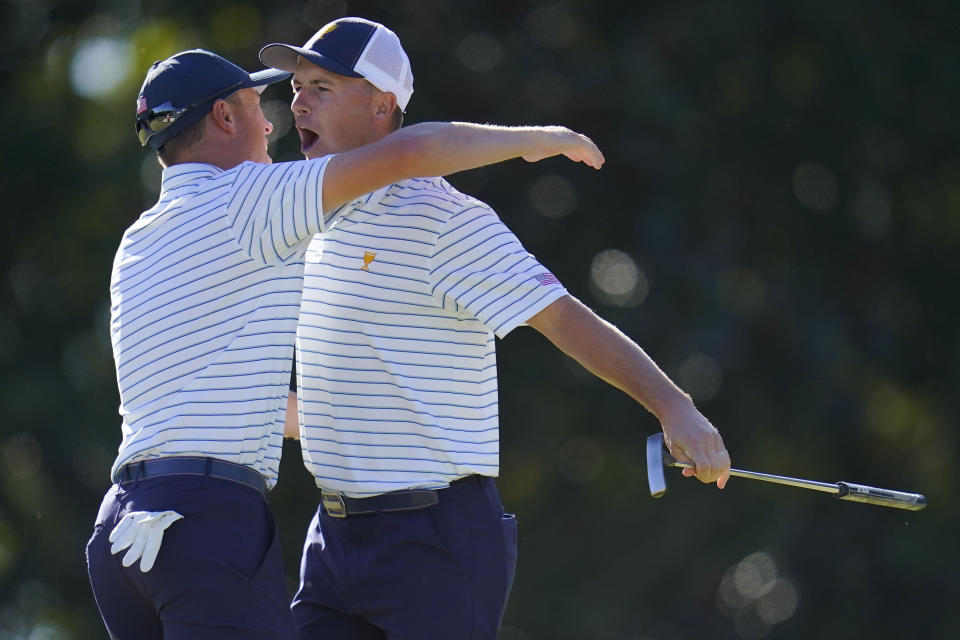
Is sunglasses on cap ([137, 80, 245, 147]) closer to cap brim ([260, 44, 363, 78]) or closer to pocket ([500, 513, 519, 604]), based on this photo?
cap brim ([260, 44, 363, 78])

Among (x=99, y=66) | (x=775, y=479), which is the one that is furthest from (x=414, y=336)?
(x=99, y=66)

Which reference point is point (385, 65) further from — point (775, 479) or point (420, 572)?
point (775, 479)

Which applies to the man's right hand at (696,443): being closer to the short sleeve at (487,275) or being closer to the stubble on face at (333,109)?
the short sleeve at (487,275)

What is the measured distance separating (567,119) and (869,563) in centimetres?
369

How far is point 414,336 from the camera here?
136 inches

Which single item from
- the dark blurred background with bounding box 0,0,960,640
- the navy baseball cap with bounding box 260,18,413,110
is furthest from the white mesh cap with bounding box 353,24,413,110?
the dark blurred background with bounding box 0,0,960,640

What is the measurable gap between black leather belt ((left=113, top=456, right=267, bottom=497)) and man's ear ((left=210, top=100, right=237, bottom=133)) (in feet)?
2.78

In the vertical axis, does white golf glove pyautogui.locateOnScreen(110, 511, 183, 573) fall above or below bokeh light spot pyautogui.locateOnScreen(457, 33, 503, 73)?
below

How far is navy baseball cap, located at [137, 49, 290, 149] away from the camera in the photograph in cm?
350

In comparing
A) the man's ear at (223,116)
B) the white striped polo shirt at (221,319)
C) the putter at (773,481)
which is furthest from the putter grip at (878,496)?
the man's ear at (223,116)

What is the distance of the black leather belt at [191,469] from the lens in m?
3.16

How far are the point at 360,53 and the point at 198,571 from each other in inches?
56.1

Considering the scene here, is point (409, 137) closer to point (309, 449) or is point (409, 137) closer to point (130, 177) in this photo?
point (309, 449)

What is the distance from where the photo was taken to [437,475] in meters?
3.42
